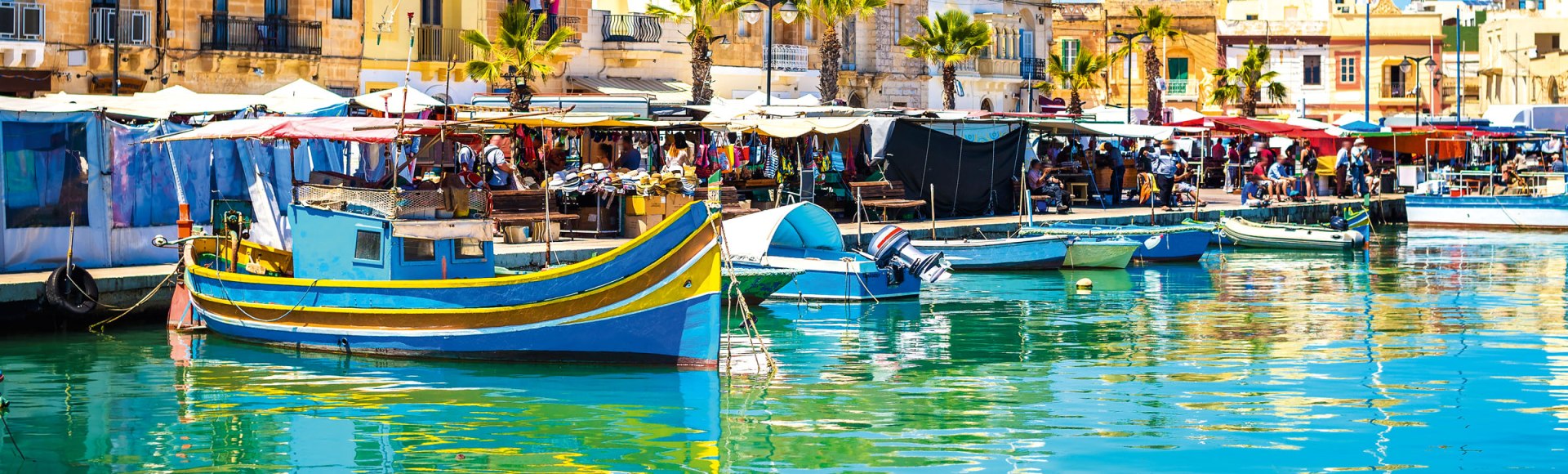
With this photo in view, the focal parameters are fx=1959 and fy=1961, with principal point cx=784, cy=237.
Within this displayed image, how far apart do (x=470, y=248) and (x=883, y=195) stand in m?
15.6

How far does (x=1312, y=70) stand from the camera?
8150 centimetres

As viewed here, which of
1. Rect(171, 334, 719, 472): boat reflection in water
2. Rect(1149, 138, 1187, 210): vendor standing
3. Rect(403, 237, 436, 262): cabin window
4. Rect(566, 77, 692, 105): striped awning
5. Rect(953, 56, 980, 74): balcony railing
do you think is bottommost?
Rect(171, 334, 719, 472): boat reflection in water

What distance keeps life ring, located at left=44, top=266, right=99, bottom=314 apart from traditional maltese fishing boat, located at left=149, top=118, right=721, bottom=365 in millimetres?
1549

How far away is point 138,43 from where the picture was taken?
37656mm

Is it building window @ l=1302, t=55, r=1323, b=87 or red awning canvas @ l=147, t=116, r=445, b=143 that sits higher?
building window @ l=1302, t=55, r=1323, b=87

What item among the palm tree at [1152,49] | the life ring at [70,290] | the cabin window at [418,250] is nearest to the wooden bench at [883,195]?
the cabin window at [418,250]

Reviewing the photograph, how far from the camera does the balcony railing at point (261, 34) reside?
1540 inches

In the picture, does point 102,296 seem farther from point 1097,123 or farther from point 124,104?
point 1097,123

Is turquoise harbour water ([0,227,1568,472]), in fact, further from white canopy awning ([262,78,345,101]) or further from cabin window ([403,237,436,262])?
white canopy awning ([262,78,345,101])

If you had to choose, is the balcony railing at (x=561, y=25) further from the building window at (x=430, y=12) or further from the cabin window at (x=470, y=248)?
the cabin window at (x=470, y=248)

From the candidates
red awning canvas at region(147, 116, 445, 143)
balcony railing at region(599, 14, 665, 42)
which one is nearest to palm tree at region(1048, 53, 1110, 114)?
balcony railing at region(599, 14, 665, 42)

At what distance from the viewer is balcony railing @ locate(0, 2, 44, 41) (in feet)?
118

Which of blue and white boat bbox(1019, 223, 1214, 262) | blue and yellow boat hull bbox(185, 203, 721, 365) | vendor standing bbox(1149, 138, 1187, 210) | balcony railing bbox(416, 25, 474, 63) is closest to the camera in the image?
blue and yellow boat hull bbox(185, 203, 721, 365)

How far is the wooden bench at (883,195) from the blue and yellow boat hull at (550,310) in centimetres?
1513
